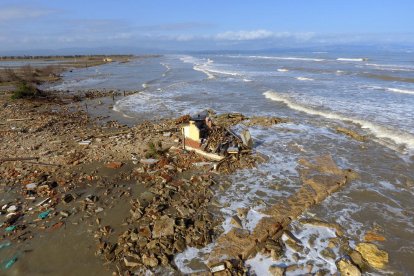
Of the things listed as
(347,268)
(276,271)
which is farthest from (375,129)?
(276,271)

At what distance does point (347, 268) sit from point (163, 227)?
397 centimetres

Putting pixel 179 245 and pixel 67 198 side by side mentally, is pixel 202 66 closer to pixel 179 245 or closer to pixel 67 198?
pixel 67 198

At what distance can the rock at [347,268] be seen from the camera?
5.96 m

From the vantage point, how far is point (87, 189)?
29.9ft

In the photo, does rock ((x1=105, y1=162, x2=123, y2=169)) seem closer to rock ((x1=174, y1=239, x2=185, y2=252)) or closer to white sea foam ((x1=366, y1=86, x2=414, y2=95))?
rock ((x1=174, y1=239, x2=185, y2=252))

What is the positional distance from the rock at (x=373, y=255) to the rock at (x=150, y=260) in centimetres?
432

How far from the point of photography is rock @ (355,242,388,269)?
20.4ft

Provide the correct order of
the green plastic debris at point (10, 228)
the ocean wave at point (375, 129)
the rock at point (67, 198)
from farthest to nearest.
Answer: the ocean wave at point (375, 129) < the rock at point (67, 198) < the green plastic debris at point (10, 228)

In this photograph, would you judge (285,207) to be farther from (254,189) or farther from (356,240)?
(356,240)

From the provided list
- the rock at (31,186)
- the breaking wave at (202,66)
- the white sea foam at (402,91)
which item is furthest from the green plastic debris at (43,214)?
the breaking wave at (202,66)

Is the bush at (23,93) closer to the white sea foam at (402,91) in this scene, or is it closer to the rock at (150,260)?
the rock at (150,260)

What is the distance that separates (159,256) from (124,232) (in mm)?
1284

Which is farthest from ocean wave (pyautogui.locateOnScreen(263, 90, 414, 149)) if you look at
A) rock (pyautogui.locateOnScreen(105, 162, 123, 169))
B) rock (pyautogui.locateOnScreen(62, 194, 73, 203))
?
rock (pyautogui.locateOnScreen(62, 194, 73, 203))

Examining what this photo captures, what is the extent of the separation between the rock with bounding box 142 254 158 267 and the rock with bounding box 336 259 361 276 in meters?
3.69
